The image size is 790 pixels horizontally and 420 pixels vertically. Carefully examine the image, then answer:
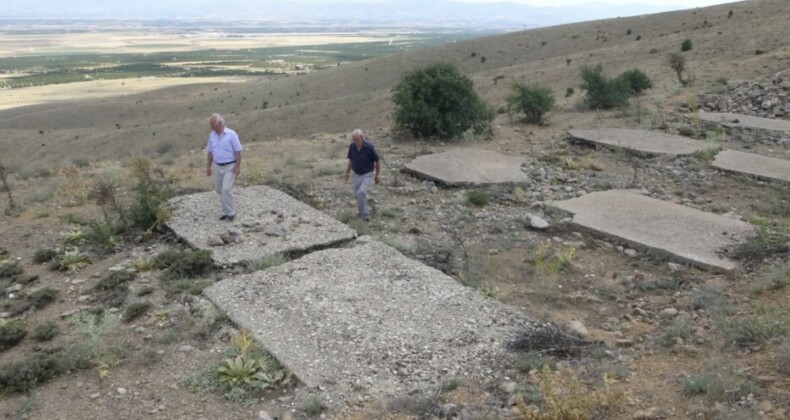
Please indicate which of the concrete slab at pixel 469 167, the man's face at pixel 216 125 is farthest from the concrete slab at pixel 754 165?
the man's face at pixel 216 125

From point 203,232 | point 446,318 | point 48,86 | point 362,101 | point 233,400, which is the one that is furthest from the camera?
point 48,86

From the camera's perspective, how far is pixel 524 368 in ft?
14.4

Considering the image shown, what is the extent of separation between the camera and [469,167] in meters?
9.71

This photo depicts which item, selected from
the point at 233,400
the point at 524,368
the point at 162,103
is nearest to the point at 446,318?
the point at 524,368

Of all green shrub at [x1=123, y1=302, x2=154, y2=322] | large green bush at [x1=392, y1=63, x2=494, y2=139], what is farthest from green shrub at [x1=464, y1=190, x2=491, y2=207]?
green shrub at [x1=123, y1=302, x2=154, y2=322]

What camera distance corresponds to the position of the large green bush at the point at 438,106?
12234 millimetres

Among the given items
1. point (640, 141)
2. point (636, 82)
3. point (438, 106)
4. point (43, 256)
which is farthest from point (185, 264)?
point (636, 82)

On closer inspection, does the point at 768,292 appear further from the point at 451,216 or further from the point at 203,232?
the point at 203,232

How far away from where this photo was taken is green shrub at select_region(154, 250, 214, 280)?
240 inches

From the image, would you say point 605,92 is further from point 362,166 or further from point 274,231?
point 274,231

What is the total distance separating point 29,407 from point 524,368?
348cm

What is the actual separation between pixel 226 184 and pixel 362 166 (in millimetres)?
1690

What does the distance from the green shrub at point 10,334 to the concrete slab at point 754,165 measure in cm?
924

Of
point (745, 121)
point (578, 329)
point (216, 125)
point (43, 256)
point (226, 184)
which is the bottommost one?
point (43, 256)
